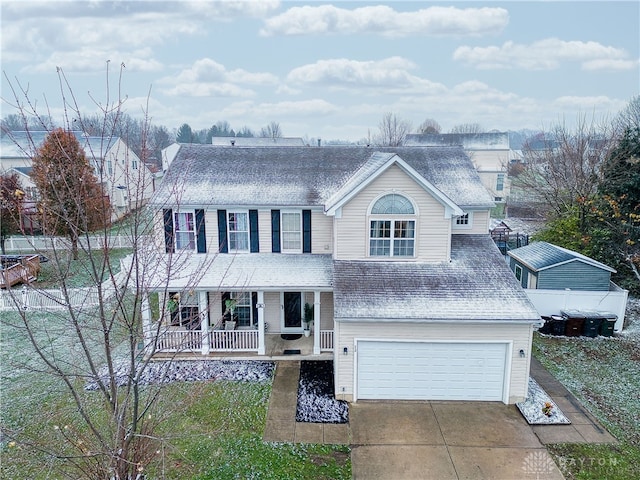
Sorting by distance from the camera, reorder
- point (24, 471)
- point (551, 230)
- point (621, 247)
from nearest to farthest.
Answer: point (24, 471) < point (621, 247) < point (551, 230)

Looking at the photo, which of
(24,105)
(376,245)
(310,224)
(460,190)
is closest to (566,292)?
(460,190)

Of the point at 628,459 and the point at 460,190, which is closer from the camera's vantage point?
the point at 628,459

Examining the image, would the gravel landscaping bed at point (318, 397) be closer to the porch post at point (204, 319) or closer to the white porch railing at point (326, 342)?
the white porch railing at point (326, 342)

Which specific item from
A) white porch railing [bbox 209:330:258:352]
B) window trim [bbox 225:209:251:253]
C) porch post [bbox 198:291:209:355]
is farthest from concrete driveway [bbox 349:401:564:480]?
window trim [bbox 225:209:251:253]

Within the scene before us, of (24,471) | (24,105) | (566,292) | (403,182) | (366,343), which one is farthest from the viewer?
(566,292)

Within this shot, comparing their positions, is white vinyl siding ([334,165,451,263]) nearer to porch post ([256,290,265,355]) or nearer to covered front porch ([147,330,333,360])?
porch post ([256,290,265,355])

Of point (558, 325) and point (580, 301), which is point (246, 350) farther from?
point (580, 301)

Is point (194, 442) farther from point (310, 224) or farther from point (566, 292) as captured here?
point (566, 292)
